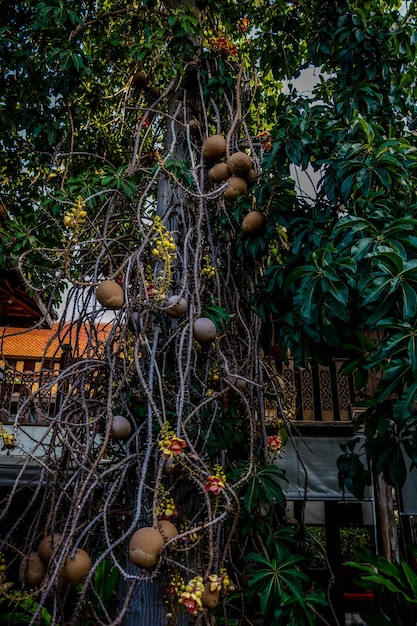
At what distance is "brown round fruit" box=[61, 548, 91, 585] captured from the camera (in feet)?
5.34

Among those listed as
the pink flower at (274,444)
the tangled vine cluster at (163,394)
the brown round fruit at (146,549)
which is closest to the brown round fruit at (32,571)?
the tangled vine cluster at (163,394)

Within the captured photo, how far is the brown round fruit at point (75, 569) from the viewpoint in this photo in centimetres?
163

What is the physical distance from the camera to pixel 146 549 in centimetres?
151

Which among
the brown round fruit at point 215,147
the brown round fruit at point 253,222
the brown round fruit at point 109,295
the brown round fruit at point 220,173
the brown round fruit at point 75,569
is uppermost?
the brown round fruit at point 215,147

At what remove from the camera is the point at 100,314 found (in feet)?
9.00

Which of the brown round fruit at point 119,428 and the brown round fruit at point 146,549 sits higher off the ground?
Answer: the brown round fruit at point 119,428

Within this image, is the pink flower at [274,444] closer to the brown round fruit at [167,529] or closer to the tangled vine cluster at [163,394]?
the tangled vine cluster at [163,394]

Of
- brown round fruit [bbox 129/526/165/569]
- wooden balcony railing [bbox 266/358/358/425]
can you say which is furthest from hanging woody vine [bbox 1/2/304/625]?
wooden balcony railing [bbox 266/358/358/425]

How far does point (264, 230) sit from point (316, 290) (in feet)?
2.16

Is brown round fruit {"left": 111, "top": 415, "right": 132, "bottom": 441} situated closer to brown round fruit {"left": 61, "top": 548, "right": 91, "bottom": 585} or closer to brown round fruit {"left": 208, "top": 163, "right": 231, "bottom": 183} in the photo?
brown round fruit {"left": 61, "top": 548, "right": 91, "bottom": 585}

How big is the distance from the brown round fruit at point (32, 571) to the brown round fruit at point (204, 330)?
1.03 metres

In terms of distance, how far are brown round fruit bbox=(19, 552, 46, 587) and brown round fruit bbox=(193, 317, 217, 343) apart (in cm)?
103

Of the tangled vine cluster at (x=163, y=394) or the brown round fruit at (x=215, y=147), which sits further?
the brown round fruit at (x=215, y=147)

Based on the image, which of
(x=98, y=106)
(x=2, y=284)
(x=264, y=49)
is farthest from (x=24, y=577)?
(x=2, y=284)
